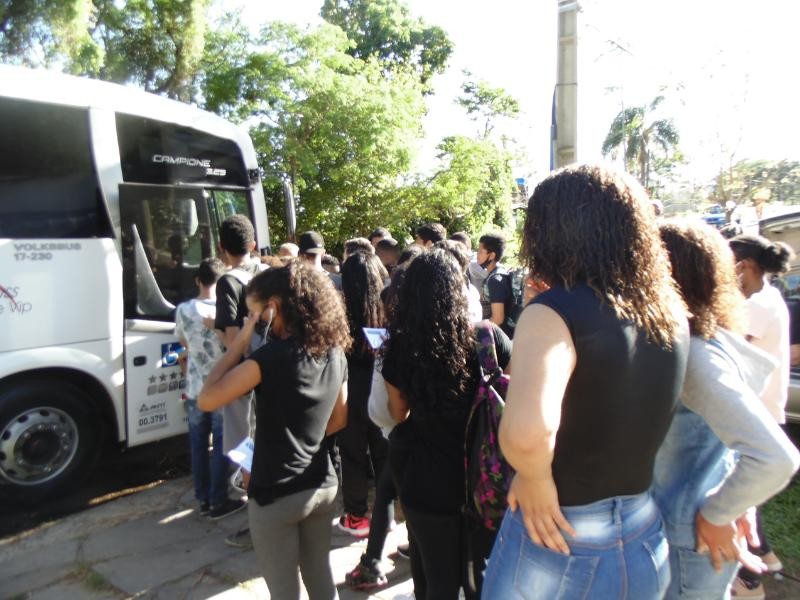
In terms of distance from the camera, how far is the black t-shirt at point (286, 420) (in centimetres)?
226

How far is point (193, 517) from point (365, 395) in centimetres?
164

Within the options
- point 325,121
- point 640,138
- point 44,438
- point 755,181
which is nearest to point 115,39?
point 325,121

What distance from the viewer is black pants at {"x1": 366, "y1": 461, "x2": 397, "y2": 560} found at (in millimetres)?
3131

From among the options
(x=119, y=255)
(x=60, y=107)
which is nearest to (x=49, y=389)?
(x=119, y=255)

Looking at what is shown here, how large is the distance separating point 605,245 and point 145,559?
351 centimetres

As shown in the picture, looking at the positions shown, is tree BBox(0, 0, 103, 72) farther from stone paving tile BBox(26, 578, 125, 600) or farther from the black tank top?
the black tank top

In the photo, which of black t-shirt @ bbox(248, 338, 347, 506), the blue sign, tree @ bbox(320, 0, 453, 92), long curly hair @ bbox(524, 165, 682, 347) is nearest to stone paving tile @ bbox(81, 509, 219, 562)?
the blue sign

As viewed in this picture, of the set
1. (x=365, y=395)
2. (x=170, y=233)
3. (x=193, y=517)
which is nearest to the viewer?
(x=365, y=395)

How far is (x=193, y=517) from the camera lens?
4230 mm

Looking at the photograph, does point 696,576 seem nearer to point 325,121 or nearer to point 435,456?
point 435,456

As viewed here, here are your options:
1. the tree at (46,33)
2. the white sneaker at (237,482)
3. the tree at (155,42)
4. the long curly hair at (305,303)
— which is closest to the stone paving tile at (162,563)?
the white sneaker at (237,482)

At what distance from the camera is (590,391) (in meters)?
1.41

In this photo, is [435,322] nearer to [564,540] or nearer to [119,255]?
[564,540]

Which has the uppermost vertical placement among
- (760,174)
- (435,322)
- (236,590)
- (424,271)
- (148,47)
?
(148,47)
